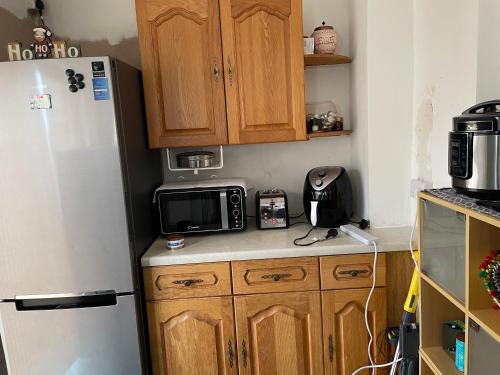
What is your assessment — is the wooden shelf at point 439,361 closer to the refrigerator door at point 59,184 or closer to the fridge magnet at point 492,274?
the fridge magnet at point 492,274

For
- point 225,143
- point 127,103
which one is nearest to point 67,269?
point 127,103

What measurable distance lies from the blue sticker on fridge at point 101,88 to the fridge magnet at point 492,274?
1337mm

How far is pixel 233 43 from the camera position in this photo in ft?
5.76

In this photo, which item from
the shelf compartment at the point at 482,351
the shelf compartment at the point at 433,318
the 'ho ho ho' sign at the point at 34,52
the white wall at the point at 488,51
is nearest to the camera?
the shelf compartment at the point at 482,351

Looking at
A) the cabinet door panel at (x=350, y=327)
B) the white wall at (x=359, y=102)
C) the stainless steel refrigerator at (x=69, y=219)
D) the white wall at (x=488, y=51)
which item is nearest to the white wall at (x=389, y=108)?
the white wall at (x=359, y=102)

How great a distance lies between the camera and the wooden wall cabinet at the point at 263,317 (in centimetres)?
163

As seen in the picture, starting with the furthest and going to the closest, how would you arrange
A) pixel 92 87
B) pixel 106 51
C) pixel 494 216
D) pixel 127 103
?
1. pixel 106 51
2. pixel 127 103
3. pixel 92 87
4. pixel 494 216

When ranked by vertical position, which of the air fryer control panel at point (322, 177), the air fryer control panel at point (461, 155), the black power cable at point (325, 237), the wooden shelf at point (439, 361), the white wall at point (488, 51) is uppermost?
the white wall at point (488, 51)

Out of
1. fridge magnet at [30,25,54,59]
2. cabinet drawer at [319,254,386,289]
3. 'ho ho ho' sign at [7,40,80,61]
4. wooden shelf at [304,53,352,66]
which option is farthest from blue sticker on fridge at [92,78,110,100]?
cabinet drawer at [319,254,386,289]

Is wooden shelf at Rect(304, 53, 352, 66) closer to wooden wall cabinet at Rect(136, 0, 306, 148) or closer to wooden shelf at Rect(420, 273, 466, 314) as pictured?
wooden wall cabinet at Rect(136, 0, 306, 148)

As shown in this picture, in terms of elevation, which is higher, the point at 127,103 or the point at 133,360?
the point at 127,103

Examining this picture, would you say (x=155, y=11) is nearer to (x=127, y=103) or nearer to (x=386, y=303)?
(x=127, y=103)

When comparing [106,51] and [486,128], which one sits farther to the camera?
[106,51]

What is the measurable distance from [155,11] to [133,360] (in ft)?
4.95
